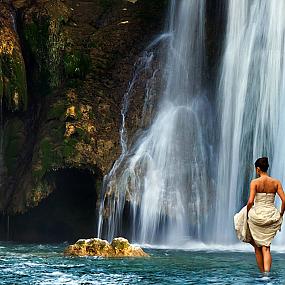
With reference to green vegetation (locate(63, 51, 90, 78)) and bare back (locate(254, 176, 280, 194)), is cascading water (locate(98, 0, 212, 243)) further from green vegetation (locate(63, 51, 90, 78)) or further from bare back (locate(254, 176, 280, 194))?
bare back (locate(254, 176, 280, 194))

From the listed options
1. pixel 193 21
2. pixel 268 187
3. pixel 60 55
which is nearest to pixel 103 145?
pixel 60 55

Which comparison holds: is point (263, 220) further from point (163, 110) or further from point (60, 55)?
point (60, 55)

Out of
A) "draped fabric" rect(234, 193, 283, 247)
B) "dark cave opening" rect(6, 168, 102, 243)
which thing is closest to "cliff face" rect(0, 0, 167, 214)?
"dark cave opening" rect(6, 168, 102, 243)

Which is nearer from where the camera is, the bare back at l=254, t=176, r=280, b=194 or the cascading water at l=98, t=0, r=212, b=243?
the bare back at l=254, t=176, r=280, b=194

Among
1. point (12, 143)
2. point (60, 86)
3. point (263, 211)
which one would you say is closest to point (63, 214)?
point (12, 143)

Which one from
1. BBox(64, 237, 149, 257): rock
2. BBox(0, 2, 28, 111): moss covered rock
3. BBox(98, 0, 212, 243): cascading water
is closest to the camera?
BBox(64, 237, 149, 257): rock

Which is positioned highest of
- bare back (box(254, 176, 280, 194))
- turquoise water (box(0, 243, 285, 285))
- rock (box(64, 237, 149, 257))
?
bare back (box(254, 176, 280, 194))

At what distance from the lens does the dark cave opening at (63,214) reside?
25.9 metres

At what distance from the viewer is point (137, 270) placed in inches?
533

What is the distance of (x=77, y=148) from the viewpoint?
84.4ft

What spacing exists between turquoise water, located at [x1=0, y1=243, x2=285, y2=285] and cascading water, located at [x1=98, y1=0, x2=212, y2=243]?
5.30 m

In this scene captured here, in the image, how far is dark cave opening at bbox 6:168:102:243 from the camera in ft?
84.9

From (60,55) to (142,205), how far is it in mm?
8811

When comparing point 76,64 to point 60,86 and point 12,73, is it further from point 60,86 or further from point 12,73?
point 12,73
